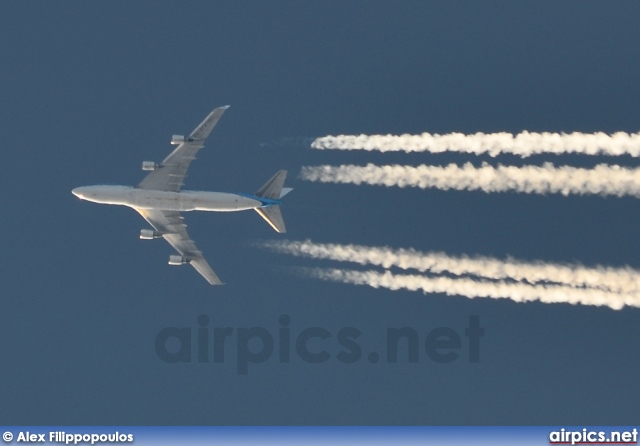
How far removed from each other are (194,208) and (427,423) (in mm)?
19799

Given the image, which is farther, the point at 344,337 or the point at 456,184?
the point at 344,337

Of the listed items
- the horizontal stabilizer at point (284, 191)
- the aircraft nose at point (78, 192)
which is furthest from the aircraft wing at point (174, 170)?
the horizontal stabilizer at point (284, 191)

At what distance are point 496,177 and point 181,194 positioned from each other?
59.7 feet

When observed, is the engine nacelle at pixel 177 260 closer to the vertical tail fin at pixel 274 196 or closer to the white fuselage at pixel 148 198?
the white fuselage at pixel 148 198

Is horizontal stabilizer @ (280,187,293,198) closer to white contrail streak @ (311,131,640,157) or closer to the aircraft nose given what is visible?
white contrail streak @ (311,131,640,157)

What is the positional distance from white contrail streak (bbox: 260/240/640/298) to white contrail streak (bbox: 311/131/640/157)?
6106mm

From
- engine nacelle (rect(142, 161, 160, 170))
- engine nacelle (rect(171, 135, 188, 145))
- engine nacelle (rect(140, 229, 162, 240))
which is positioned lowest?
engine nacelle (rect(140, 229, 162, 240))

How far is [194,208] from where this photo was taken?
70.8 meters

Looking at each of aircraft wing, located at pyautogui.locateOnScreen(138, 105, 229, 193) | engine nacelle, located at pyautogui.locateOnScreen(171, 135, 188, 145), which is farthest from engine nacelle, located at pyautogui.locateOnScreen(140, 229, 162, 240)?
engine nacelle, located at pyautogui.locateOnScreen(171, 135, 188, 145)

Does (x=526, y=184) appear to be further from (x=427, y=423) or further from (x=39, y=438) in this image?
(x=39, y=438)

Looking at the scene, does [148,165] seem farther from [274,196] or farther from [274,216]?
[274,216]

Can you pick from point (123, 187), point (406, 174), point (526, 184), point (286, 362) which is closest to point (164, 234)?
point (123, 187)

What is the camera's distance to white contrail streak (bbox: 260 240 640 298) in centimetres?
6209

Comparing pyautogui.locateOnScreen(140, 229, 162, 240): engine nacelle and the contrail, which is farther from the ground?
the contrail
